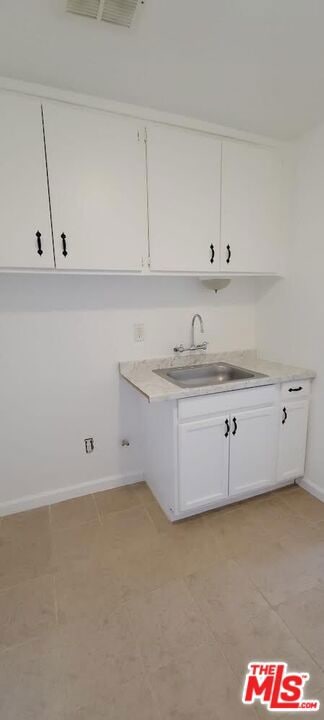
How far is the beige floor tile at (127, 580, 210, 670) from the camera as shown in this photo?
3.98ft

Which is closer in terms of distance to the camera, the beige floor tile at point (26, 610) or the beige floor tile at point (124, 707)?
the beige floor tile at point (124, 707)

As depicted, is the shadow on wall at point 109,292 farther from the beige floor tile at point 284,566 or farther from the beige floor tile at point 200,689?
the beige floor tile at point 200,689

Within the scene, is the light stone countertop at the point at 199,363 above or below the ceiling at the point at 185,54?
below

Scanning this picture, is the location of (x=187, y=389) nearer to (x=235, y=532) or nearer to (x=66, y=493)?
(x=235, y=532)

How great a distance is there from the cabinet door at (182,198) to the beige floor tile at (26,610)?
181 centimetres

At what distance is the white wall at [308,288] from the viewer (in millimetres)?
1956

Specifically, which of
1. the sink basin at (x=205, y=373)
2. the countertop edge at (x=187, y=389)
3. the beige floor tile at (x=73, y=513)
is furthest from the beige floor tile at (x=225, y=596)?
the sink basin at (x=205, y=373)

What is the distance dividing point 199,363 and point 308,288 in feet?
3.06

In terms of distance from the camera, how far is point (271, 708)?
1.05 m

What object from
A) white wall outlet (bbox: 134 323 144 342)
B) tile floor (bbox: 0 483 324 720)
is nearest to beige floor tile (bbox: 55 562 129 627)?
tile floor (bbox: 0 483 324 720)

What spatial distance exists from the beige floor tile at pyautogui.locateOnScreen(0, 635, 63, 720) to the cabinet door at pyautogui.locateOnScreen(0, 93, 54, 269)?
1.72 m

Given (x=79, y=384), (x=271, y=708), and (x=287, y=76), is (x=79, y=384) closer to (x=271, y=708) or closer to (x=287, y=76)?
(x=271, y=708)

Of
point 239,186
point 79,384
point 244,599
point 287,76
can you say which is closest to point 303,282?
point 239,186
